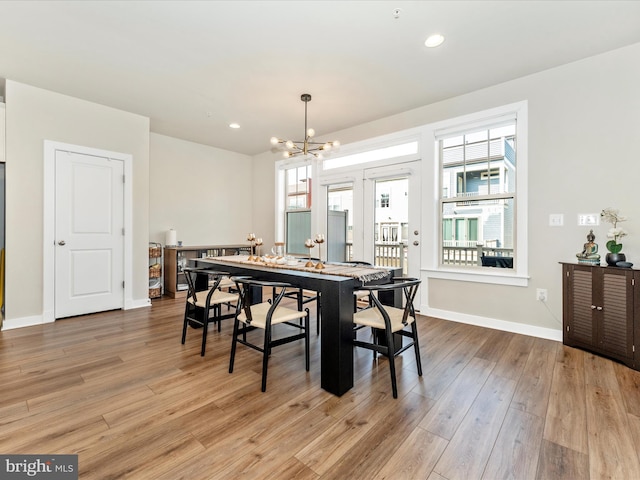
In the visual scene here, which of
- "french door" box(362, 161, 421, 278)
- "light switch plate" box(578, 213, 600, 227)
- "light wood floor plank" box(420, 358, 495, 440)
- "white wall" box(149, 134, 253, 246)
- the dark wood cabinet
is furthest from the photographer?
"white wall" box(149, 134, 253, 246)

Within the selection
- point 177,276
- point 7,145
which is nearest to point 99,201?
point 7,145

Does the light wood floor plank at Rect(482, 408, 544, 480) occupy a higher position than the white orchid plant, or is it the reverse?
the white orchid plant

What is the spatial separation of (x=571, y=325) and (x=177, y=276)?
5.42 m

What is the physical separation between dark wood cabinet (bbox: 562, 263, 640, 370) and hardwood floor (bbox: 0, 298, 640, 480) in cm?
16

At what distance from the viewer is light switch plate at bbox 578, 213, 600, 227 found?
293cm

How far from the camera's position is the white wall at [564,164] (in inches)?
109

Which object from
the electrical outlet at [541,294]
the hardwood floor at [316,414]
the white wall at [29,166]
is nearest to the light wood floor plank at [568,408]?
the hardwood floor at [316,414]

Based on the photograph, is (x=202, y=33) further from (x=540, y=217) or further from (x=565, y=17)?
(x=540, y=217)

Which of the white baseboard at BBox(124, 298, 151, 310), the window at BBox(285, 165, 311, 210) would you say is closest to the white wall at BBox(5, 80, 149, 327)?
the white baseboard at BBox(124, 298, 151, 310)

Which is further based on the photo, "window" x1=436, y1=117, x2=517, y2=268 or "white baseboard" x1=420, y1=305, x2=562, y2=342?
"window" x1=436, y1=117, x2=517, y2=268

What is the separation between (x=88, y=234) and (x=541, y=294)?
5647mm

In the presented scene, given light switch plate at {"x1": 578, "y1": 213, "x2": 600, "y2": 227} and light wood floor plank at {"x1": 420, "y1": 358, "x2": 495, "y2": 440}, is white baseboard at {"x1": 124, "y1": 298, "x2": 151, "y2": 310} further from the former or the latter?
light switch plate at {"x1": 578, "y1": 213, "x2": 600, "y2": 227}

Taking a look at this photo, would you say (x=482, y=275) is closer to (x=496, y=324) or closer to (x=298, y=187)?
(x=496, y=324)

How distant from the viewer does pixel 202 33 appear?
257cm
